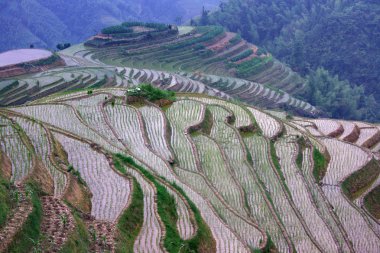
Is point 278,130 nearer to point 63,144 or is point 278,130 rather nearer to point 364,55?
point 63,144

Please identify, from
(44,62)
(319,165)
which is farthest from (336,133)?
(44,62)

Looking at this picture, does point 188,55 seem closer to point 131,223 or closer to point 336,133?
point 336,133

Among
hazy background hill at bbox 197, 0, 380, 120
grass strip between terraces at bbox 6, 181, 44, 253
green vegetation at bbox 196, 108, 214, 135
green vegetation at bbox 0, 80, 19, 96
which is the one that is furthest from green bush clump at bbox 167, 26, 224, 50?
grass strip between terraces at bbox 6, 181, 44, 253

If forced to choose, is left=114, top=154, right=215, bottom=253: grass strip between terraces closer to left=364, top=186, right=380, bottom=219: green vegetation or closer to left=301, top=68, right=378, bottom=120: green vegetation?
left=364, top=186, right=380, bottom=219: green vegetation

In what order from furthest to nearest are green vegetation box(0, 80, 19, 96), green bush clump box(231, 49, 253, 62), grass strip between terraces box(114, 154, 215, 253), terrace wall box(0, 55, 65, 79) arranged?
green bush clump box(231, 49, 253, 62), terrace wall box(0, 55, 65, 79), green vegetation box(0, 80, 19, 96), grass strip between terraces box(114, 154, 215, 253)

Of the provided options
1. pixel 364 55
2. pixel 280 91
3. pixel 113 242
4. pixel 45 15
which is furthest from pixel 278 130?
pixel 45 15

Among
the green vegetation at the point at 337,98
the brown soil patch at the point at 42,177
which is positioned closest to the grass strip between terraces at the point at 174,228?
the brown soil patch at the point at 42,177
